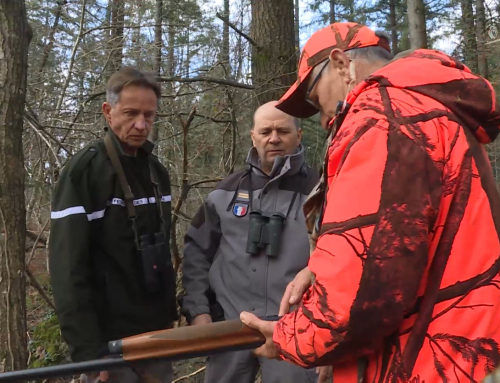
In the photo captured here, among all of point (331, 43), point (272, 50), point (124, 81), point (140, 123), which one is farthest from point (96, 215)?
point (272, 50)

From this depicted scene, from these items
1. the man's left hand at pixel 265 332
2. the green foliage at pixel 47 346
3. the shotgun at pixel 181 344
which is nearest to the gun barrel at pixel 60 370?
the shotgun at pixel 181 344

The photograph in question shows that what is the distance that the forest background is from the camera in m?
3.01

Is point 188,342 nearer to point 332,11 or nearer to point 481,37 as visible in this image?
point 481,37

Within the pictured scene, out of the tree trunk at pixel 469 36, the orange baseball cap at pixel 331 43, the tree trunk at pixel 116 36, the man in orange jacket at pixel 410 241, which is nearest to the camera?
the man in orange jacket at pixel 410 241

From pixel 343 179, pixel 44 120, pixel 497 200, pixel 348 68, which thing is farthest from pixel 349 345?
pixel 44 120

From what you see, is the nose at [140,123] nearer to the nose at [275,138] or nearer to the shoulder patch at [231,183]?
the shoulder patch at [231,183]

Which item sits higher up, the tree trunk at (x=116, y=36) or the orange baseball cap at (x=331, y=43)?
the tree trunk at (x=116, y=36)

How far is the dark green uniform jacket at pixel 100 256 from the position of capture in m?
2.38

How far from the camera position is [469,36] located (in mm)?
11734

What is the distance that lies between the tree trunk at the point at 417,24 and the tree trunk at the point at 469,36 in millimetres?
4986

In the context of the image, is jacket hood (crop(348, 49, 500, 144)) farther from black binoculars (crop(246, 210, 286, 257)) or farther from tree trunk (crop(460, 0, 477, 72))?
tree trunk (crop(460, 0, 477, 72))

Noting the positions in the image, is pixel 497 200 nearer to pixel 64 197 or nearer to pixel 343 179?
pixel 343 179

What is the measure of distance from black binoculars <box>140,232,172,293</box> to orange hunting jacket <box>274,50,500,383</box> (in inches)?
60.3

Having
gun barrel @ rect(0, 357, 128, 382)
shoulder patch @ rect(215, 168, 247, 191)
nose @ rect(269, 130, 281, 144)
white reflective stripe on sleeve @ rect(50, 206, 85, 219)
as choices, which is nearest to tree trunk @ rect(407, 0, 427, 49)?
nose @ rect(269, 130, 281, 144)
